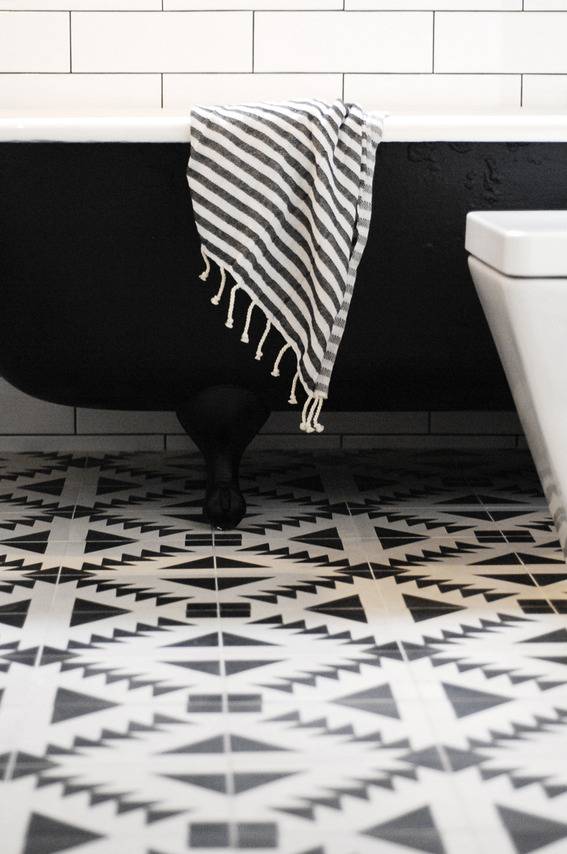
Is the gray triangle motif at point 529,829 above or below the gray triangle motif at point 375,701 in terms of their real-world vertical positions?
above

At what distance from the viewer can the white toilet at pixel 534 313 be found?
4.77ft

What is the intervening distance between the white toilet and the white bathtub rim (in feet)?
1.34

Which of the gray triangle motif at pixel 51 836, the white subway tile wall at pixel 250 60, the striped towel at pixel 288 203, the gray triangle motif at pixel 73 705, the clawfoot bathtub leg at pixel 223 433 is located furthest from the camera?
the white subway tile wall at pixel 250 60

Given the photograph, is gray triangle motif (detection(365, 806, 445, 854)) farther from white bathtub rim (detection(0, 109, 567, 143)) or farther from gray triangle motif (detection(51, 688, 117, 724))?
white bathtub rim (detection(0, 109, 567, 143))

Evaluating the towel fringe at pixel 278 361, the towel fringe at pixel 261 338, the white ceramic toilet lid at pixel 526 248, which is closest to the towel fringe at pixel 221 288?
the towel fringe at pixel 261 338

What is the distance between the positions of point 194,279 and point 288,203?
0.22m

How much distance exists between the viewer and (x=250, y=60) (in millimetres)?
2752

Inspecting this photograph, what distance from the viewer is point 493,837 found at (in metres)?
1.10

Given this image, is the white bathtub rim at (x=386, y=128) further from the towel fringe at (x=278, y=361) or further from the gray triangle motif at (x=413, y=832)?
the gray triangle motif at (x=413, y=832)

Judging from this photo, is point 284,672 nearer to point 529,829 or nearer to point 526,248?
point 529,829

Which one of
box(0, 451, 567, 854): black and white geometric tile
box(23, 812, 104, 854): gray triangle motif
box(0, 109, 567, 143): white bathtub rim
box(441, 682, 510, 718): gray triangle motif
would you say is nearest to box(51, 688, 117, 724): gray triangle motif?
box(0, 451, 567, 854): black and white geometric tile

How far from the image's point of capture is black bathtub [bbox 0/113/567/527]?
206 centimetres

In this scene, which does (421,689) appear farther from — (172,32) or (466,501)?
(172,32)

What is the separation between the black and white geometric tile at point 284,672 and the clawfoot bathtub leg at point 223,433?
50 millimetres
